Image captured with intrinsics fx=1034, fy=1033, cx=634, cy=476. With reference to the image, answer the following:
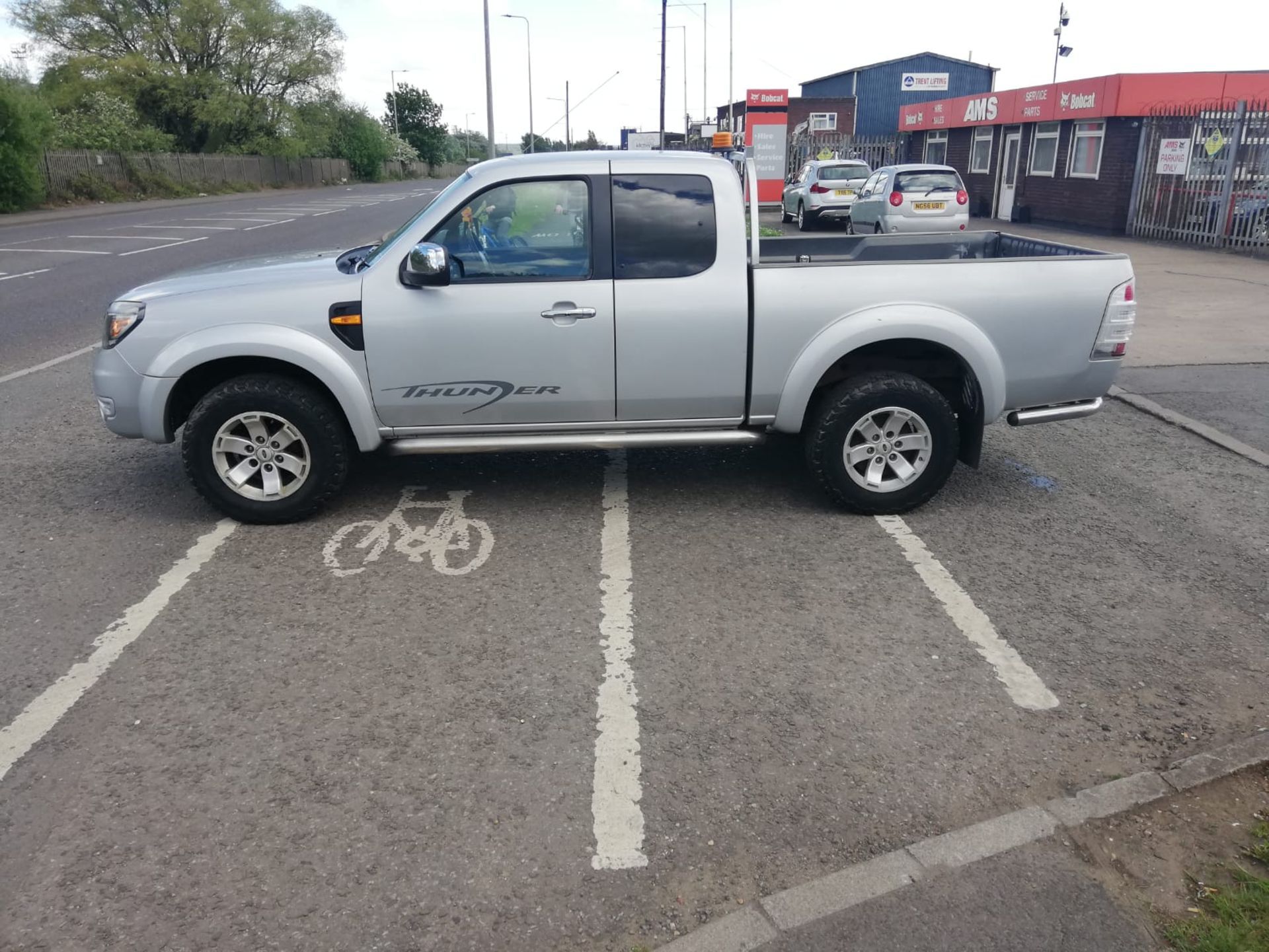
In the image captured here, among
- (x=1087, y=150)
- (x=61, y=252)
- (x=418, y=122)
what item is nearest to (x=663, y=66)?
(x=1087, y=150)

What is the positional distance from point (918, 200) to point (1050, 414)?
46.9 feet

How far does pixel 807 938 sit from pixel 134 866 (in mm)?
1915

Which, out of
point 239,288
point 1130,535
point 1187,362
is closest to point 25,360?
point 239,288

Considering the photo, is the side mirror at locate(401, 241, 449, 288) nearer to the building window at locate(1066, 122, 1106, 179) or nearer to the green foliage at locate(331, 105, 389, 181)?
the building window at locate(1066, 122, 1106, 179)

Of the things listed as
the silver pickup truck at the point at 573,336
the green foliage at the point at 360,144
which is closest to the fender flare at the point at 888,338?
the silver pickup truck at the point at 573,336

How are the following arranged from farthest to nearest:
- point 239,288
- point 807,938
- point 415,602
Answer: point 239,288 → point 415,602 → point 807,938

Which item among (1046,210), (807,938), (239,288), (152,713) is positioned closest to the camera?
(807,938)

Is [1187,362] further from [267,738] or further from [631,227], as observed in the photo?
[267,738]

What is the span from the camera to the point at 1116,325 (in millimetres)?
5551

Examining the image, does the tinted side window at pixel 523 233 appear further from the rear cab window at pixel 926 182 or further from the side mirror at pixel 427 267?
the rear cab window at pixel 926 182

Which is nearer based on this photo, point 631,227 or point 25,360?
point 631,227

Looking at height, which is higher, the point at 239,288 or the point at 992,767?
the point at 239,288

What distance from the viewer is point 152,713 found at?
3.76 metres

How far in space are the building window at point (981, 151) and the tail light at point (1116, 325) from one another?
26638mm
